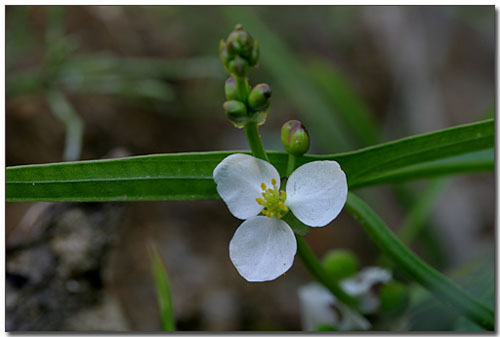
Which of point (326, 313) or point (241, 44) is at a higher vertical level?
point (241, 44)

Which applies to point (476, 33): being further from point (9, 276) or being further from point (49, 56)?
point (9, 276)

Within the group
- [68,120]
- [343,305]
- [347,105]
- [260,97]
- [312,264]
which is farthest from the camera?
[347,105]

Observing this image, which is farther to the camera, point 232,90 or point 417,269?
point 417,269

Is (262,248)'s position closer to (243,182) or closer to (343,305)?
(243,182)

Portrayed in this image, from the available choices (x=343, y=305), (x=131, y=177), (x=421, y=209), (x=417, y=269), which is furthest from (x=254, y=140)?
(x=421, y=209)

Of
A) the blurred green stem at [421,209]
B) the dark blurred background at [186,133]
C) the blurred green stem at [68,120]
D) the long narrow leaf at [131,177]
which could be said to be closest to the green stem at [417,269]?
the long narrow leaf at [131,177]

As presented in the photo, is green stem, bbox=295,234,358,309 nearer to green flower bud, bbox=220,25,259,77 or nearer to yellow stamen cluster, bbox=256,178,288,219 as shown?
yellow stamen cluster, bbox=256,178,288,219

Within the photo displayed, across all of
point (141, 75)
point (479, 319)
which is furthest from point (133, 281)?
point (479, 319)

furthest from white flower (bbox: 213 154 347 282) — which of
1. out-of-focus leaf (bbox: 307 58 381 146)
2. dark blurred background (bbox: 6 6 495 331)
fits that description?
out-of-focus leaf (bbox: 307 58 381 146)
